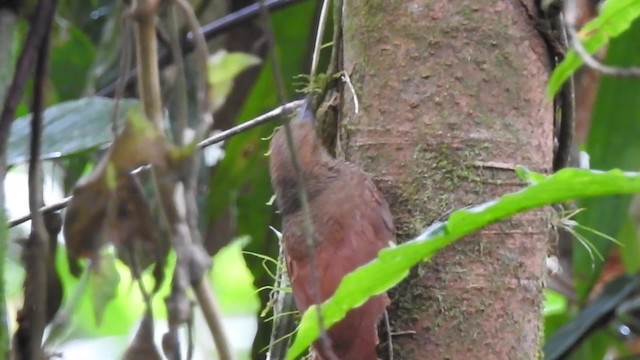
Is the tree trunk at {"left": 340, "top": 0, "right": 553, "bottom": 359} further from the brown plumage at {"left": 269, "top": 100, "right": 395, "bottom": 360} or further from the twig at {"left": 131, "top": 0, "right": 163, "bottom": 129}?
the twig at {"left": 131, "top": 0, "right": 163, "bottom": 129}

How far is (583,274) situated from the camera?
5.28 feet

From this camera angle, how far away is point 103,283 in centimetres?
62

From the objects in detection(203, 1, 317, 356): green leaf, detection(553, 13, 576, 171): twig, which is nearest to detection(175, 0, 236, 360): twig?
detection(553, 13, 576, 171): twig

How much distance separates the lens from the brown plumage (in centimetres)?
77

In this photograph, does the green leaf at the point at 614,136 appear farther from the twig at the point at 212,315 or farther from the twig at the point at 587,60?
the twig at the point at 212,315

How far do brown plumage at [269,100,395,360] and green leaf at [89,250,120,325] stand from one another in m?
0.19

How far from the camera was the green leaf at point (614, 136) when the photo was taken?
1440 millimetres

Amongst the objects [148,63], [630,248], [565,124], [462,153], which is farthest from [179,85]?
[630,248]

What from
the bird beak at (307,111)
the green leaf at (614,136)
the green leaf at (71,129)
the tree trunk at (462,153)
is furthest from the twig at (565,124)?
the green leaf at (71,129)

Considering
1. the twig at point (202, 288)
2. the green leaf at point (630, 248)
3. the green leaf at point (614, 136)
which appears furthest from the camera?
the green leaf at point (630, 248)

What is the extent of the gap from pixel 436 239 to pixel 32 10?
32 centimetres

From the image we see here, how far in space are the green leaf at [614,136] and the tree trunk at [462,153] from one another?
611 millimetres

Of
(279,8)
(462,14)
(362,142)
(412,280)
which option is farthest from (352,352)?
(279,8)

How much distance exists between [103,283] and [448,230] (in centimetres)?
25
